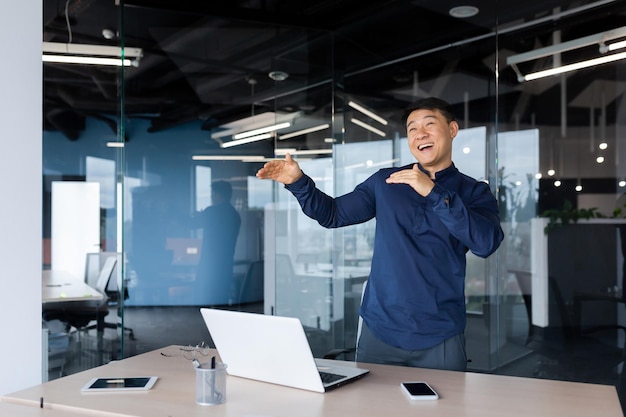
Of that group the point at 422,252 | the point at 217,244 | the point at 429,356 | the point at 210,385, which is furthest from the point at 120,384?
the point at 217,244

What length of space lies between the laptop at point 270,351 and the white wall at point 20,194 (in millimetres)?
995

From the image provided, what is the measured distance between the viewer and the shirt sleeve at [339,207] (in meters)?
2.64

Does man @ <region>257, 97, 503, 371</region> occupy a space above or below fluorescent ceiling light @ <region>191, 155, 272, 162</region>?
below

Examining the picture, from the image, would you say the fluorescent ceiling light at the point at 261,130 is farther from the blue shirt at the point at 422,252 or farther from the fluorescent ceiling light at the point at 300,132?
the blue shirt at the point at 422,252

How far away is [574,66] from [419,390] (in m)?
3.35

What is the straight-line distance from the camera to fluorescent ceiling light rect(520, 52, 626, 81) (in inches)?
166

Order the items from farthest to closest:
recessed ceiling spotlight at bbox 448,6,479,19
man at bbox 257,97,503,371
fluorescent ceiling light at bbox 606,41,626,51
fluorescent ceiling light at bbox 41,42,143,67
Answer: recessed ceiling spotlight at bbox 448,6,479,19 < fluorescent ceiling light at bbox 606,41,626,51 < fluorescent ceiling light at bbox 41,42,143,67 < man at bbox 257,97,503,371

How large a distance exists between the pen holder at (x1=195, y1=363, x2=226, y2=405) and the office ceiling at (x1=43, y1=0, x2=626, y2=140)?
239 centimetres

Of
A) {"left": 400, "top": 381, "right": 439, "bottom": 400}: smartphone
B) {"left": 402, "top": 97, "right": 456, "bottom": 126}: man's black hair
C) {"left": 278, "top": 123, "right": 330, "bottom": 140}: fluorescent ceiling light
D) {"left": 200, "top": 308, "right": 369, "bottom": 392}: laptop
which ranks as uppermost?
{"left": 278, "top": 123, "right": 330, "bottom": 140}: fluorescent ceiling light

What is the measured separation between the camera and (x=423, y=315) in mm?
2430

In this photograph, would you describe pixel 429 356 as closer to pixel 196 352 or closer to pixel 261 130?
pixel 196 352

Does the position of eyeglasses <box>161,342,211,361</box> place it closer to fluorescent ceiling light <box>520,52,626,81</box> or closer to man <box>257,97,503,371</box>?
man <box>257,97,503,371</box>

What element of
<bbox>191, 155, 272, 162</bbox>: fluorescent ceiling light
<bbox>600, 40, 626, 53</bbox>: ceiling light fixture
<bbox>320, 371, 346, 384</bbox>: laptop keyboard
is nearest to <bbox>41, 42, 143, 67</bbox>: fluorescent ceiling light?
<bbox>191, 155, 272, 162</bbox>: fluorescent ceiling light

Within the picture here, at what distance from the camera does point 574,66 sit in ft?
14.4
